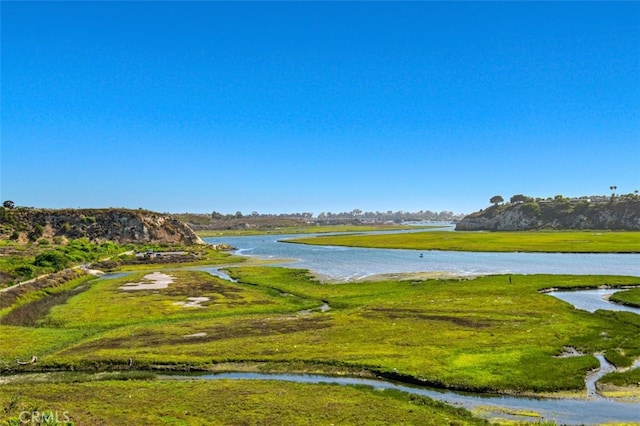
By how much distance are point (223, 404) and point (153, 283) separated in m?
51.2

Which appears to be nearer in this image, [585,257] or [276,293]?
[276,293]

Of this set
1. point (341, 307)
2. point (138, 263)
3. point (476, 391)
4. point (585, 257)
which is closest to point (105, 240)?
point (138, 263)

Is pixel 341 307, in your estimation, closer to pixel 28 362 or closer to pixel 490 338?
pixel 490 338

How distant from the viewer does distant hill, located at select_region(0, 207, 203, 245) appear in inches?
5167

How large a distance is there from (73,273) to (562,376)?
72.5m

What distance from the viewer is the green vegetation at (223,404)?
19516mm

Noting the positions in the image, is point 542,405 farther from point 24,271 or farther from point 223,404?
point 24,271

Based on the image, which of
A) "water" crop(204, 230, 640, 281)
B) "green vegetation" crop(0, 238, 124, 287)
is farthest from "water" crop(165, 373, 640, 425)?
"green vegetation" crop(0, 238, 124, 287)

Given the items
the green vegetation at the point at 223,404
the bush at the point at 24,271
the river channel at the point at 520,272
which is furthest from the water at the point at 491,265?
the green vegetation at the point at 223,404

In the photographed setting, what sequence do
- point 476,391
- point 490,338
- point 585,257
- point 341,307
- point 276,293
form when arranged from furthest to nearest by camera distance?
1. point 585,257
2. point 276,293
3. point 341,307
4. point 490,338
5. point 476,391

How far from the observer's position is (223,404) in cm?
2130

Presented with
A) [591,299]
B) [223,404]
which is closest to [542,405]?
[223,404]

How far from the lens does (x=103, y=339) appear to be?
3434 cm

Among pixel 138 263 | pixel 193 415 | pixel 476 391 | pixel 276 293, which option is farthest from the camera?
pixel 138 263
